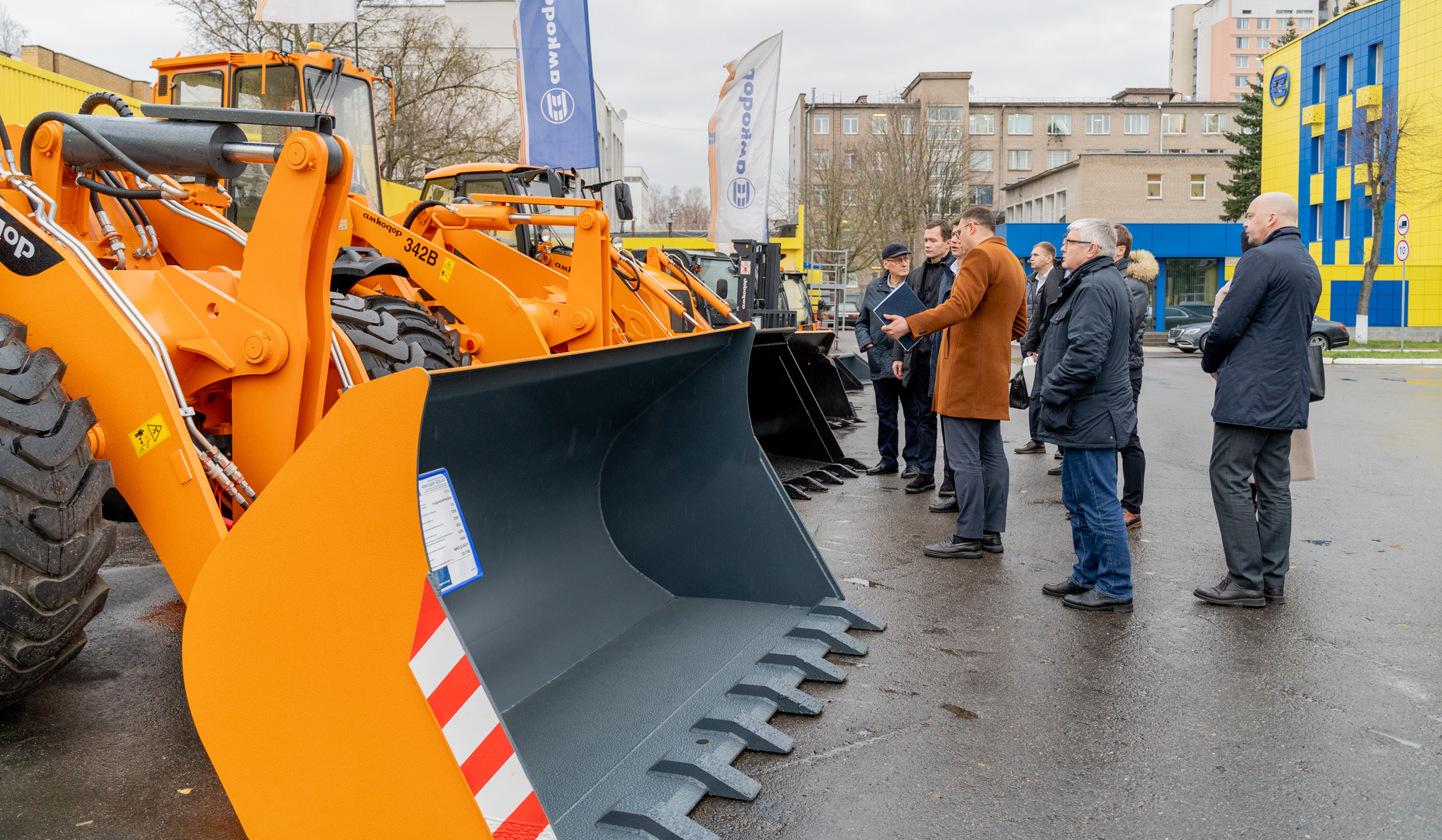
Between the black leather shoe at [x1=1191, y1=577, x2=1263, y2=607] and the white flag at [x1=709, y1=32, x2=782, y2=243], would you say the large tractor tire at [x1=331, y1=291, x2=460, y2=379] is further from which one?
the white flag at [x1=709, y1=32, x2=782, y2=243]

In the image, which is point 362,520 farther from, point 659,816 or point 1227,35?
point 1227,35

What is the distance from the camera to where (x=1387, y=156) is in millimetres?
33250

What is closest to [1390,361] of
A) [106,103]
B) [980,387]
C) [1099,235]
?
[980,387]

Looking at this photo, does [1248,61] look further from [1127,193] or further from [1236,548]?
[1236,548]

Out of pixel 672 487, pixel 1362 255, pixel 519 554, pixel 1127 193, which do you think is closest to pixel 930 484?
pixel 672 487

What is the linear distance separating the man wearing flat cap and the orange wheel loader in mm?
4172

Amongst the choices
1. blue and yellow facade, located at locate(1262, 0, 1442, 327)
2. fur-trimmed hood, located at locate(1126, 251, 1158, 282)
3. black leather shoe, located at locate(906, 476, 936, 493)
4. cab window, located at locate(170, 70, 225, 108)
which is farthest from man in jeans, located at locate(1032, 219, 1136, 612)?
blue and yellow facade, located at locate(1262, 0, 1442, 327)

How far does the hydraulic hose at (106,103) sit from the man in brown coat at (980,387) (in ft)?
12.3

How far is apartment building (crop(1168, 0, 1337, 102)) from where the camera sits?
12000 centimetres

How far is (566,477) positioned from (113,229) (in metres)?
1.91

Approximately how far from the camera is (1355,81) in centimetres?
3712

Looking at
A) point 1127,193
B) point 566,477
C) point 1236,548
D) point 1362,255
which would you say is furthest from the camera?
point 1127,193

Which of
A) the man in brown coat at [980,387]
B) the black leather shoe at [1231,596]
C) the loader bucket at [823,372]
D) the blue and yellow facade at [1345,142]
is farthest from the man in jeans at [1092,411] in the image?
the blue and yellow facade at [1345,142]

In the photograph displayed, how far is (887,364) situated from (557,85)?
501cm
